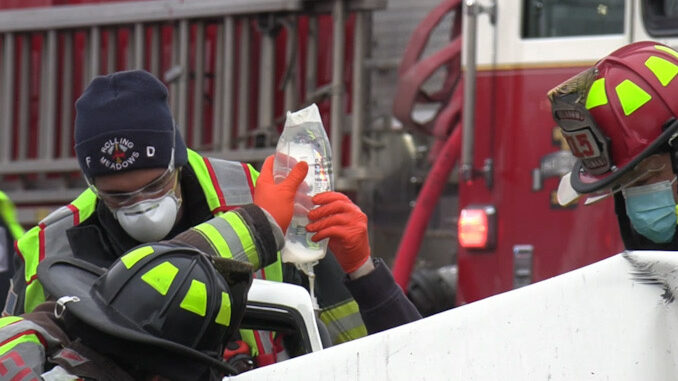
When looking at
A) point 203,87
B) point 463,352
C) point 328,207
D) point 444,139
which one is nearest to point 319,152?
point 328,207

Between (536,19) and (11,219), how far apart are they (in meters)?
2.09

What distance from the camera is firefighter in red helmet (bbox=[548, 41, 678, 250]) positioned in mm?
3012

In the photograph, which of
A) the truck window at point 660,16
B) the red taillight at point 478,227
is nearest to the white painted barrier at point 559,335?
the truck window at point 660,16

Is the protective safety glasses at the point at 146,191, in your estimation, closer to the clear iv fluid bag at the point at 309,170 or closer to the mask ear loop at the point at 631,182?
the clear iv fluid bag at the point at 309,170

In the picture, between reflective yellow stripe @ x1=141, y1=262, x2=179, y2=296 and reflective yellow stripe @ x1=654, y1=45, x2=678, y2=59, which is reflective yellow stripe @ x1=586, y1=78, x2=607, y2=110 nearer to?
reflective yellow stripe @ x1=654, y1=45, x2=678, y2=59

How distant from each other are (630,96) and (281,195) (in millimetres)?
800

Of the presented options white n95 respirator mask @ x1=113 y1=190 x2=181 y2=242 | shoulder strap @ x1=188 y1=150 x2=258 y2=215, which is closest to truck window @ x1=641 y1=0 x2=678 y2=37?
shoulder strap @ x1=188 y1=150 x2=258 y2=215

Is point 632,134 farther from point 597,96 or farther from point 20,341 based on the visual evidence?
point 20,341

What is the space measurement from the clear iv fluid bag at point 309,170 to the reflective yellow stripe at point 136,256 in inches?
27.5

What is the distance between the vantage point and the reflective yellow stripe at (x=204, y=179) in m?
2.97

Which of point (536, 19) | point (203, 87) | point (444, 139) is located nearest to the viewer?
point (536, 19)

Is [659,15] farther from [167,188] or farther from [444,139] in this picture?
[167,188]

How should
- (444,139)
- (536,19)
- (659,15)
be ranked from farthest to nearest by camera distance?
(444,139) < (536,19) < (659,15)

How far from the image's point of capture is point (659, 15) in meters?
5.18
